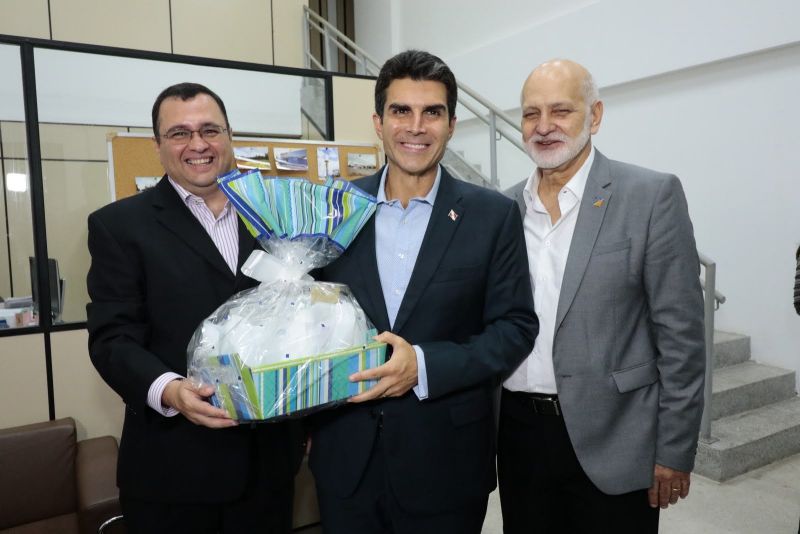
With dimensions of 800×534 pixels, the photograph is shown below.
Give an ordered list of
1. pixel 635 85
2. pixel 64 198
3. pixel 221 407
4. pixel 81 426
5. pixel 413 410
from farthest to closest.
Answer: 1. pixel 635 85
2. pixel 64 198
3. pixel 81 426
4. pixel 413 410
5. pixel 221 407

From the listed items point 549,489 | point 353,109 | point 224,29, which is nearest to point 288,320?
point 549,489

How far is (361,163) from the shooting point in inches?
128

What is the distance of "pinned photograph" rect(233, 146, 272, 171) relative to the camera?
9.37 feet

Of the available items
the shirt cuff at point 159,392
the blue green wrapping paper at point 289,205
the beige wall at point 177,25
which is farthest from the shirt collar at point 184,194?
the beige wall at point 177,25

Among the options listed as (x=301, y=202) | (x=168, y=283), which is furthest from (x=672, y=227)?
(x=168, y=283)

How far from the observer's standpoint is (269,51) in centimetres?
520

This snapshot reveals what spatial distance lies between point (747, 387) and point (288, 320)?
146 inches

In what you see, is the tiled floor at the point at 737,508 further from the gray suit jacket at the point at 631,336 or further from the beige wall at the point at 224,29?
the beige wall at the point at 224,29

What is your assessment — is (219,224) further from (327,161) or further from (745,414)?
(745,414)

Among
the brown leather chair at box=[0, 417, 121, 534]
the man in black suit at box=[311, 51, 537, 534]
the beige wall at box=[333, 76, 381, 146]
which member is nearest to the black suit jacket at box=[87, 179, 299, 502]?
the man in black suit at box=[311, 51, 537, 534]

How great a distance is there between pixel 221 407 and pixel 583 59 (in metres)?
5.03

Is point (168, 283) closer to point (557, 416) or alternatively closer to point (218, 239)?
point (218, 239)

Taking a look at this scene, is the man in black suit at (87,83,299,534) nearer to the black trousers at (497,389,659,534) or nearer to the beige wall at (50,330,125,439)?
the black trousers at (497,389,659,534)

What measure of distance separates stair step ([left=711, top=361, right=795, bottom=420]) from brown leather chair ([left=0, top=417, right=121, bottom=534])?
3.41 metres
